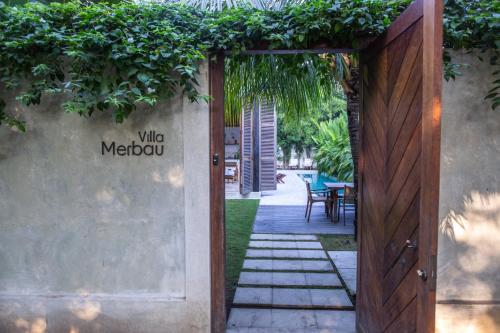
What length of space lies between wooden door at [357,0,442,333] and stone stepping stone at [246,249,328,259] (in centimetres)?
215

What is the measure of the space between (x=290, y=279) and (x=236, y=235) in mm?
2352

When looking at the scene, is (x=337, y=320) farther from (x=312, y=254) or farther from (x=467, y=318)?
(x=312, y=254)

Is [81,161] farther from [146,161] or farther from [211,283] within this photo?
[211,283]

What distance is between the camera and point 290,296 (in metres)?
3.80

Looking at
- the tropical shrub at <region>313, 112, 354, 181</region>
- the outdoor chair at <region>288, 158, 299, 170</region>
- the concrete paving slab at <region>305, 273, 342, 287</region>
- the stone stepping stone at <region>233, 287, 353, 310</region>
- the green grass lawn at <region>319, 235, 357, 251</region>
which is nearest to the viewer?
the stone stepping stone at <region>233, 287, 353, 310</region>

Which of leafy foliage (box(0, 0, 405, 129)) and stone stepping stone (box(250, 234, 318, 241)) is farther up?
leafy foliage (box(0, 0, 405, 129))

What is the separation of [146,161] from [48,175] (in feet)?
2.92

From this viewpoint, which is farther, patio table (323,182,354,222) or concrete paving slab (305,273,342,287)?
patio table (323,182,354,222)

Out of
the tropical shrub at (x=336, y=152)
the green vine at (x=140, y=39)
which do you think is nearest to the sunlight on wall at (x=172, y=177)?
the green vine at (x=140, y=39)

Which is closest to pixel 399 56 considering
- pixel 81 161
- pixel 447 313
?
pixel 447 313

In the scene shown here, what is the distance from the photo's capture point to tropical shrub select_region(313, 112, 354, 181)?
1054 cm

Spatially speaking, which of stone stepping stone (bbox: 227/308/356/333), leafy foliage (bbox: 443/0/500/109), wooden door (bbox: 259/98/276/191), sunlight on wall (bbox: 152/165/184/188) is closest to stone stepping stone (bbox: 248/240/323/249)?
stone stepping stone (bbox: 227/308/356/333)

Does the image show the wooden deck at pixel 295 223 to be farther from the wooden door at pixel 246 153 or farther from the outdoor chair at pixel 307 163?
the outdoor chair at pixel 307 163

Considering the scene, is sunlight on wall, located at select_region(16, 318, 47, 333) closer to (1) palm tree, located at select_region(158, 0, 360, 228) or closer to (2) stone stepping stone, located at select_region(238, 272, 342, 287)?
(2) stone stepping stone, located at select_region(238, 272, 342, 287)
